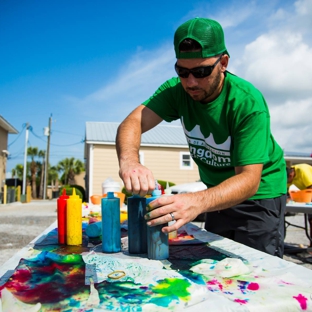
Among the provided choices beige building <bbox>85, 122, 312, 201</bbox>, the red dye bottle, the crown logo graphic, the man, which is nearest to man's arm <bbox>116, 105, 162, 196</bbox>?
the man

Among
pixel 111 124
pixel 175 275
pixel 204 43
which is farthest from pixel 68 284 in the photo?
pixel 111 124

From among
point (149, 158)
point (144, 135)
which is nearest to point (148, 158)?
point (149, 158)

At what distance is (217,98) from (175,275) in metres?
1.14

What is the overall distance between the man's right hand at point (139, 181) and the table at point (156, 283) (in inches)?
12.2

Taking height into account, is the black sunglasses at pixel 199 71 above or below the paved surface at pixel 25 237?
above

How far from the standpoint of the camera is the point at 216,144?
6.74 ft

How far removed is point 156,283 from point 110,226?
59cm

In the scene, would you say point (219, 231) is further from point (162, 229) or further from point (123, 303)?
point (123, 303)

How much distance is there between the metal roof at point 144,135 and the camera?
17.4 metres

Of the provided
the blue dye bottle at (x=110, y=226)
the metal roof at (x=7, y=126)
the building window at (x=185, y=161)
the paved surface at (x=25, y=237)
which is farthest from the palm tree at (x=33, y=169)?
the blue dye bottle at (x=110, y=226)

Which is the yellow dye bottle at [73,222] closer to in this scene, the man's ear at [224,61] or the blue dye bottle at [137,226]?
the blue dye bottle at [137,226]

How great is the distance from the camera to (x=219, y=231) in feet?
7.77

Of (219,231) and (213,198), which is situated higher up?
(213,198)

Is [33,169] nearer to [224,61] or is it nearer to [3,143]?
[3,143]
